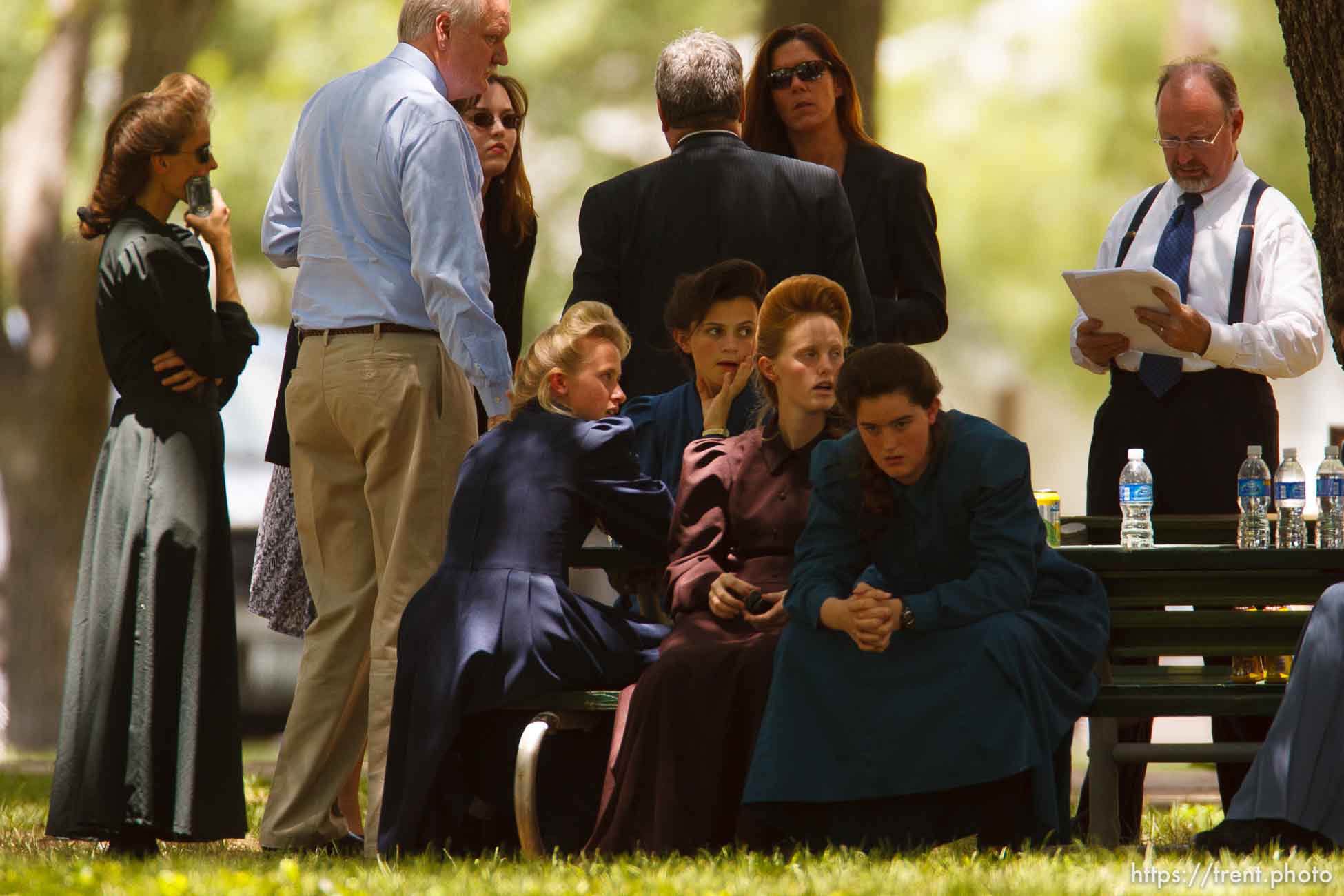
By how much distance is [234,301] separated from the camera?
5766 mm

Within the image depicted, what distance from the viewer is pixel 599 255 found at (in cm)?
598

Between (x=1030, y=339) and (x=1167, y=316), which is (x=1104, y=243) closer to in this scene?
(x=1167, y=316)

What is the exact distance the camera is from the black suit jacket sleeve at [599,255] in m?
5.95

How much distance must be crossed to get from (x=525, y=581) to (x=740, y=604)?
0.55 m

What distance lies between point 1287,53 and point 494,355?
121 inches

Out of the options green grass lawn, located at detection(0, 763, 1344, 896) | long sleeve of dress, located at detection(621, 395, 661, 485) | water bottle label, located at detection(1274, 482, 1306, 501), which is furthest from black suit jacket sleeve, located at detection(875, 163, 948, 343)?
green grass lawn, located at detection(0, 763, 1344, 896)

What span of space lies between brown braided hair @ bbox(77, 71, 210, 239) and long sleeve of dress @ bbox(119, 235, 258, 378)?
6.9 inches

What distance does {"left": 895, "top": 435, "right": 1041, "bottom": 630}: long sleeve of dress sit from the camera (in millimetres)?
4715

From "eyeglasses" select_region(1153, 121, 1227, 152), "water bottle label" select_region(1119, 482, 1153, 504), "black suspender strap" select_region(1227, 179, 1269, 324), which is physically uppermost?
"eyeglasses" select_region(1153, 121, 1227, 152)

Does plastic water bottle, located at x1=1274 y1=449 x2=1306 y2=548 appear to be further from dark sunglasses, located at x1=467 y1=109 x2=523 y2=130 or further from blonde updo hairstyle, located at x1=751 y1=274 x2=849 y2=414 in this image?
dark sunglasses, located at x1=467 y1=109 x2=523 y2=130

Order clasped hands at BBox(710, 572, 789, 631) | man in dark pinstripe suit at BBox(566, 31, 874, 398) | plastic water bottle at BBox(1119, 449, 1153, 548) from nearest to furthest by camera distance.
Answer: clasped hands at BBox(710, 572, 789, 631) < plastic water bottle at BBox(1119, 449, 1153, 548) < man in dark pinstripe suit at BBox(566, 31, 874, 398)

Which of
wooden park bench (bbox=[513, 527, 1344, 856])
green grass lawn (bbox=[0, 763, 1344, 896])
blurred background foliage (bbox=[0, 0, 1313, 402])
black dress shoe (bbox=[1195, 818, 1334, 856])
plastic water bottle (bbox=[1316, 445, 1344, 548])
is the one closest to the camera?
green grass lawn (bbox=[0, 763, 1344, 896])

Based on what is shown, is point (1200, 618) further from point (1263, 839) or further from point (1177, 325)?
point (1177, 325)

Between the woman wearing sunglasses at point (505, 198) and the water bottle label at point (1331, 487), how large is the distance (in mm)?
2489
